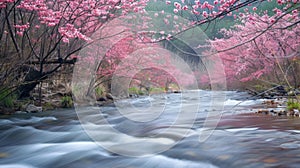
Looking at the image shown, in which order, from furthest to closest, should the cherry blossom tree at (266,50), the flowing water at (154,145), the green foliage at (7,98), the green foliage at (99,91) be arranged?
the green foliage at (99,91)
the cherry blossom tree at (266,50)
the green foliage at (7,98)
the flowing water at (154,145)

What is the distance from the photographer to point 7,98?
6.95 meters

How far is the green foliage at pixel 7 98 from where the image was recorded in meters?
6.51

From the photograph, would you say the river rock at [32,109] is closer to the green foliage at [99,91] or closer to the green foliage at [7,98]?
the green foliage at [7,98]

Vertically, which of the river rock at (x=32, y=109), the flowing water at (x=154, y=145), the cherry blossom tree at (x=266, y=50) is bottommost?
the flowing water at (x=154, y=145)

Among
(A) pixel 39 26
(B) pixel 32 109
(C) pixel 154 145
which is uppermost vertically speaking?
(A) pixel 39 26

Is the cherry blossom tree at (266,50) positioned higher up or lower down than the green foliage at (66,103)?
higher up

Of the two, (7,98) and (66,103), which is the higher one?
(7,98)

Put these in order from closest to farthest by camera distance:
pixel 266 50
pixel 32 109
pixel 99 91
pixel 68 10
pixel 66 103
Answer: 1. pixel 68 10
2. pixel 32 109
3. pixel 66 103
4. pixel 266 50
5. pixel 99 91

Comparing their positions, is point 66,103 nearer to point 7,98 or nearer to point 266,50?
point 7,98

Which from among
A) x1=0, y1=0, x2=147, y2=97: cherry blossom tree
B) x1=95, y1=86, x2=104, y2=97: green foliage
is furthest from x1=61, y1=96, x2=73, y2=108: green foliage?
x1=95, y1=86, x2=104, y2=97: green foliage

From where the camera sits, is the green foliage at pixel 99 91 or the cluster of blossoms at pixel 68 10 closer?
the cluster of blossoms at pixel 68 10

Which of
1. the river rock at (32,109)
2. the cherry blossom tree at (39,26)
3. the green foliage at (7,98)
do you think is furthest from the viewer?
the river rock at (32,109)

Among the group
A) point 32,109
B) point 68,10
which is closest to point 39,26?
point 68,10

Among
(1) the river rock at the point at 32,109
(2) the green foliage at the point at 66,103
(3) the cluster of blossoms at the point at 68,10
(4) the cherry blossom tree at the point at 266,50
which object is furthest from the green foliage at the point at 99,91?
(4) the cherry blossom tree at the point at 266,50
